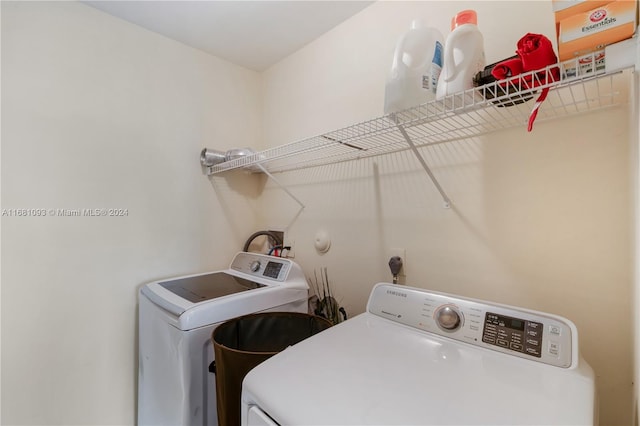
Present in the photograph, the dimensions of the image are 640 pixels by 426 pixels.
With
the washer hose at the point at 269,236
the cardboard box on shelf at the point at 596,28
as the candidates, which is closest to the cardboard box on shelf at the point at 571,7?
the cardboard box on shelf at the point at 596,28

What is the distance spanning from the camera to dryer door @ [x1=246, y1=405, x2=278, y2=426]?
2.15ft

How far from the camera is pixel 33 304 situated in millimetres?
1361

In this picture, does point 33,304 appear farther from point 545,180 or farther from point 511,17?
point 511,17

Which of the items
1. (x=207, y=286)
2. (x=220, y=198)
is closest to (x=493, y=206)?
(x=207, y=286)

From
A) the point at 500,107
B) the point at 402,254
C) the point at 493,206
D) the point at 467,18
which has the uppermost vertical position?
the point at 467,18

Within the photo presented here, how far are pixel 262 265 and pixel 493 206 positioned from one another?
1.27 metres

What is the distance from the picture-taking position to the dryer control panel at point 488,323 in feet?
2.50

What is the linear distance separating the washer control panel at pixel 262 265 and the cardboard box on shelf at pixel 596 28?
1.40 meters

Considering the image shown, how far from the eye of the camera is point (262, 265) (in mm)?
1771

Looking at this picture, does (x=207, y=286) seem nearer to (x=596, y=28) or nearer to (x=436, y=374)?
(x=436, y=374)

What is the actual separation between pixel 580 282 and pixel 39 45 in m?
2.48

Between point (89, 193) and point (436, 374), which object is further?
point (89, 193)

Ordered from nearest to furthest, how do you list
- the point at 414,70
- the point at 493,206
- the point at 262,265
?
the point at 414,70 < the point at 493,206 < the point at 262,265

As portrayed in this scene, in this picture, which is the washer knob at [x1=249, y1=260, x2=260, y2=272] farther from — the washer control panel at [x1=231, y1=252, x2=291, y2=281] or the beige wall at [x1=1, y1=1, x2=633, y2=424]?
the beige wall at [x1=1, y1=1, x2=633, y2=424]
